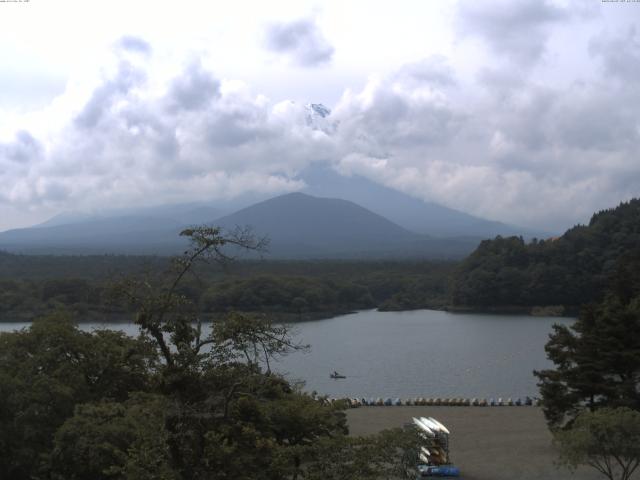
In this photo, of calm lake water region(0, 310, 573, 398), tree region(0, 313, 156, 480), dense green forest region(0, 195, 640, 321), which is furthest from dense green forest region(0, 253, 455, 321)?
tree region(0, 313, 156, 480)

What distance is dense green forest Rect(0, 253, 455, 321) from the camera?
1770 inches

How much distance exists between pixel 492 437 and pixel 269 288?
33.9m

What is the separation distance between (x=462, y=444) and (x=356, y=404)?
19.7ft

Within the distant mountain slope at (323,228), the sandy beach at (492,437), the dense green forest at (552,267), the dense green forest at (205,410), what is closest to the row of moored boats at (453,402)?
the sandy beach at (492,437)

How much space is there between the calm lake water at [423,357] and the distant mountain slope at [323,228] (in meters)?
107

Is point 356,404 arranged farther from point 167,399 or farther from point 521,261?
point 521,261

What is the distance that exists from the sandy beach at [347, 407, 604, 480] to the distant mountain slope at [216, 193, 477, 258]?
129319mm

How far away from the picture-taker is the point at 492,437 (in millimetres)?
15609

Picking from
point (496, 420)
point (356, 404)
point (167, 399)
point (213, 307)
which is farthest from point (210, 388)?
point (213, 307)

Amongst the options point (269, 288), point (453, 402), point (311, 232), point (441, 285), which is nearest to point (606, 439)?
point (453, 402)

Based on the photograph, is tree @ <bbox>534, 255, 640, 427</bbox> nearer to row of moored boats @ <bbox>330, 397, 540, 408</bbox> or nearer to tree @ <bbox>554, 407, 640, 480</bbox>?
tree @ <bbox>554, 407, 640, 480</bbox>

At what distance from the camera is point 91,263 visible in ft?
219

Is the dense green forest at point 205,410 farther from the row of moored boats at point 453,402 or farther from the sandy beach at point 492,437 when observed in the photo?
the row of moored boats at point 453,402

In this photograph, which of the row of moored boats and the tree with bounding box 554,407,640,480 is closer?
the tree with bounding box 554,407,640,480
